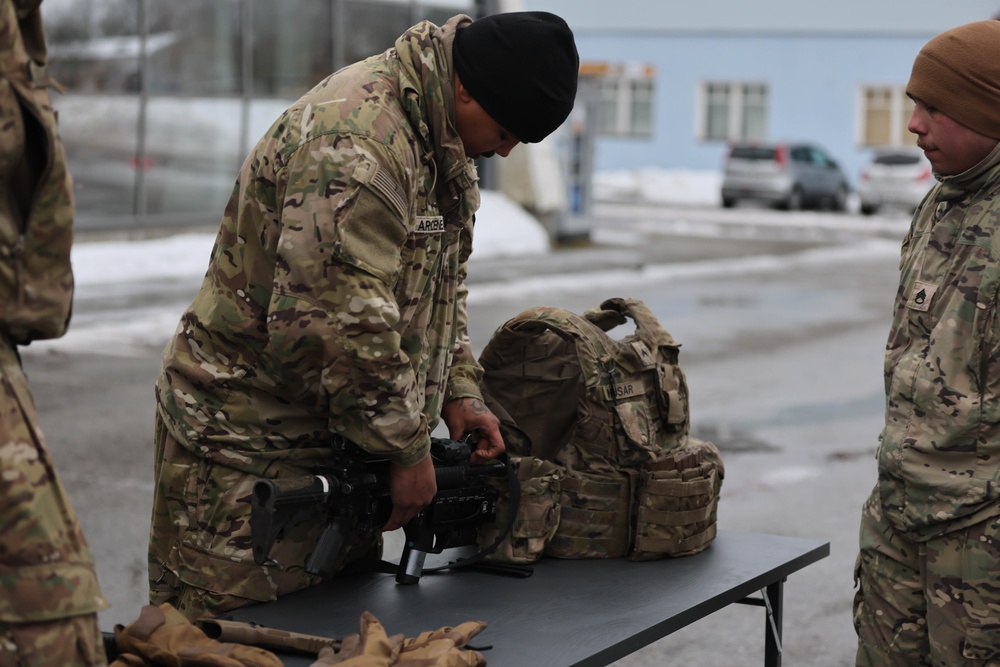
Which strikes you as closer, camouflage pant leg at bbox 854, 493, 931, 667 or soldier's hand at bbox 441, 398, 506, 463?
camouflage pant leg at bbox 854, 493, 931, 667

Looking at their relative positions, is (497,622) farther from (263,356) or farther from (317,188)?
(317,188)

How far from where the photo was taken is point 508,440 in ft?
12.1

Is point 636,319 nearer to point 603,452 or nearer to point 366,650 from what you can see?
point 603,452

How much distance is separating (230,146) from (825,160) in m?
18.2

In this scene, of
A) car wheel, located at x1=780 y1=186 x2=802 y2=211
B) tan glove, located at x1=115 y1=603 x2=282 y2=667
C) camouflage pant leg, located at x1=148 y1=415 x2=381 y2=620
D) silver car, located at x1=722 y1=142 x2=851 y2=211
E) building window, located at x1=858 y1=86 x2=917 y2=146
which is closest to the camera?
tan glove, located at x1=115 y1=603 x2=282 y2=667

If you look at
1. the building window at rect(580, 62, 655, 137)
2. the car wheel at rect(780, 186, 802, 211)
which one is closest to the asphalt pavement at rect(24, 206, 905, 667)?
the car wheel at rect(780, 186, 802, 211)

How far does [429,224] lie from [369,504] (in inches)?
25.5

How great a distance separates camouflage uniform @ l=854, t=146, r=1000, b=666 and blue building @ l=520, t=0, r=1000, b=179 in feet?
113

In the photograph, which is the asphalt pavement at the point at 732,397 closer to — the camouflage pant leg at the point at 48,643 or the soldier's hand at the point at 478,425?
the soldier's hand at the point at 478,425

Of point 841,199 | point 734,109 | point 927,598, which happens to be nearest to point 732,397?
point 927,598

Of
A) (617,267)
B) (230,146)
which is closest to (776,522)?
(617,267)

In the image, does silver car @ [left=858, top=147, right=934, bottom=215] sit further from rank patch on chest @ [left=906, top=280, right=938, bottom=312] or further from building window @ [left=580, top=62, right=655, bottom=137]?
rank patch on chest @ [left=906, top=280, right=938, bottom=312]

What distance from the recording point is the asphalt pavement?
5.41 m

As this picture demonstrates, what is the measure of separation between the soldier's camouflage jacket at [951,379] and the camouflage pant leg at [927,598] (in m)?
0.06
